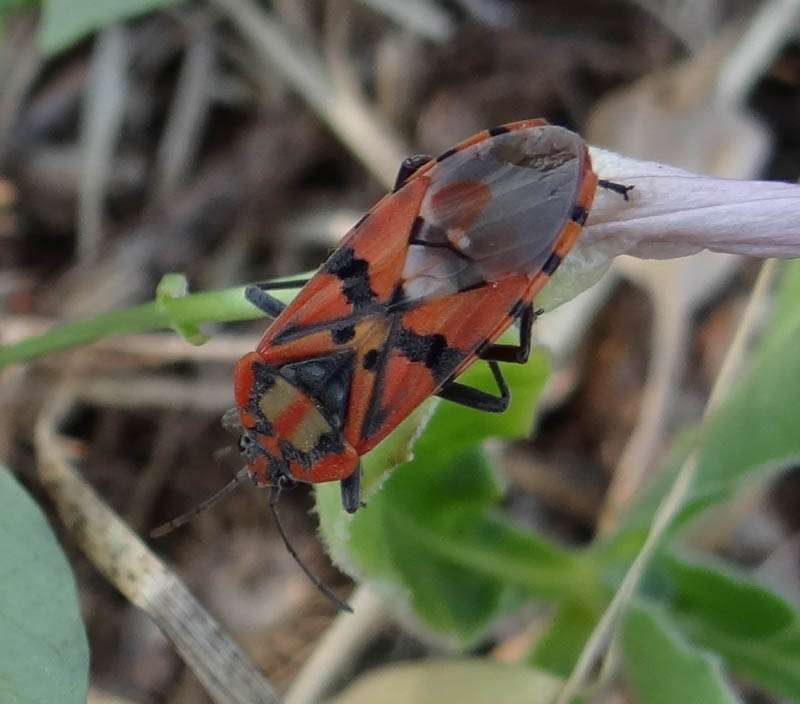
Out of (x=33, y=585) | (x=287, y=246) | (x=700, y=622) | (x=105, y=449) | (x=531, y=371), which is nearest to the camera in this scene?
(x=33, y=585)

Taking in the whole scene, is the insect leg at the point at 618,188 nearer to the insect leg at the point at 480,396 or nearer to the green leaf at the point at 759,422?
the insect leg at the point at 480,396

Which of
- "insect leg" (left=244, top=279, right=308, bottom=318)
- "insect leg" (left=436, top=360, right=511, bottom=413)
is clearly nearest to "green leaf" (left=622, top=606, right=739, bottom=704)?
"insect leg" (left=436, top=360, right=511, bottom=413)

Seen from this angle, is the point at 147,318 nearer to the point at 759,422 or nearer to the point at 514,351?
the point at 514,351

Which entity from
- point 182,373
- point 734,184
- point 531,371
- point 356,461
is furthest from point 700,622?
point 182,373

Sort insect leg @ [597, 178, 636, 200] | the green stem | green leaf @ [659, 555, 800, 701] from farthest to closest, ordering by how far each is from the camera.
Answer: green leaf @ [659, 555, 800, 701]
the green stem
insect leg @ [597, 178, 636, 200]

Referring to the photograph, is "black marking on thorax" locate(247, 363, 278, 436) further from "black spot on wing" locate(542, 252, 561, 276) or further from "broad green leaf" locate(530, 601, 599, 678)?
"broad green leaf" locate(530, 601, 599, 678)

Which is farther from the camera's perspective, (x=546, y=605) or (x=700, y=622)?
(x=546, y=605)

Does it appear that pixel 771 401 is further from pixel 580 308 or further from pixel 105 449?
pixel 105 449
